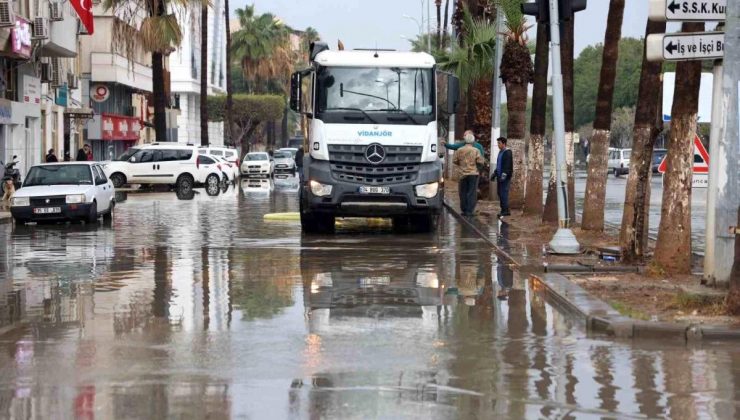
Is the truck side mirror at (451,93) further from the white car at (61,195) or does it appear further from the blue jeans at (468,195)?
the white car at (61,195)

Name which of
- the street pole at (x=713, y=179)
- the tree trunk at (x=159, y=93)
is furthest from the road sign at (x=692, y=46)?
the tree trunk at (x=159, y=93)

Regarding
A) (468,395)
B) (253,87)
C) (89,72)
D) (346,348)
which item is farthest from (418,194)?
(253,87)

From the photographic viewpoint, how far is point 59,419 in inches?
302

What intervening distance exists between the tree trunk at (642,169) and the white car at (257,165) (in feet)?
167

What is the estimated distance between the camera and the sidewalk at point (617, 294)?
10883mm

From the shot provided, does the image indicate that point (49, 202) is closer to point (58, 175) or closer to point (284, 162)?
point (58, 175)

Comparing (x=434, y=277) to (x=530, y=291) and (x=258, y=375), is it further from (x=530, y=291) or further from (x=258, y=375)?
(x=258, y=375)

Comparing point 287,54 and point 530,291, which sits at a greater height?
point 287,54

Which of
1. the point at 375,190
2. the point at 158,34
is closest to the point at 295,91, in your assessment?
the point at 375,190

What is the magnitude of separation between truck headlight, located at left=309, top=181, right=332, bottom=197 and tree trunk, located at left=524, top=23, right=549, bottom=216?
19.2ft

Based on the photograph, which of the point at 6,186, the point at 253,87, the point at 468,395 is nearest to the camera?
the point at 468,395

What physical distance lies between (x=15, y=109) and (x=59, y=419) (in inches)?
1554

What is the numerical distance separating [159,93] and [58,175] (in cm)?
2055

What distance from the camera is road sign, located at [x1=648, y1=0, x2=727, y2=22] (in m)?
13.5
